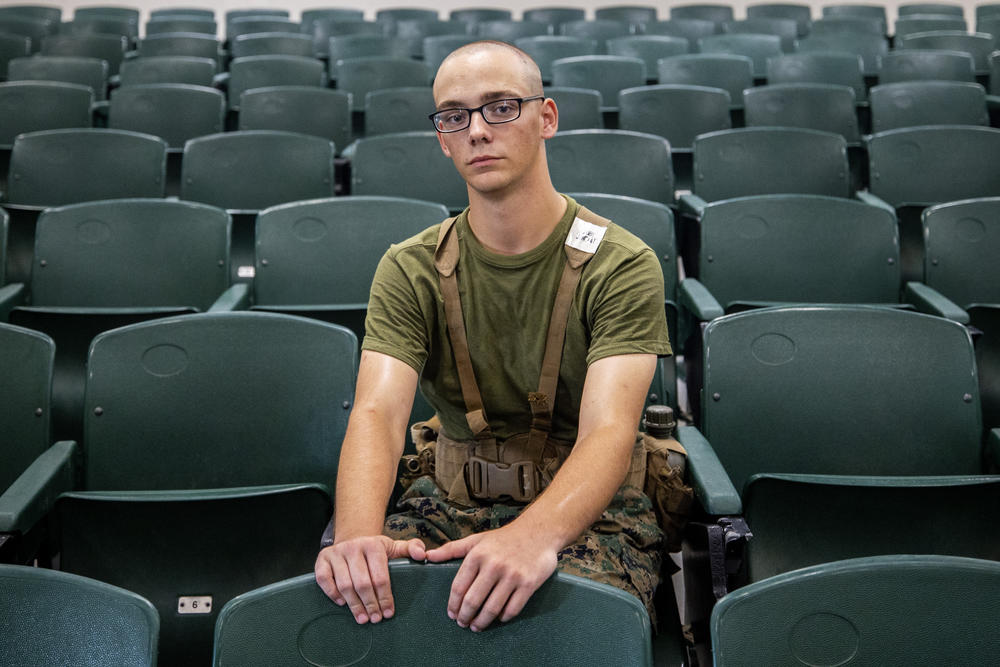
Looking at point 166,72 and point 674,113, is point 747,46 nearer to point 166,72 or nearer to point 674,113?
point 674,113

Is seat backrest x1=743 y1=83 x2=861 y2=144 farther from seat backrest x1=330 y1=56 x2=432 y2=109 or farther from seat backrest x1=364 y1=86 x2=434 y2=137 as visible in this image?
seat backrest x1=330 y1=56 x2=432 y2=109

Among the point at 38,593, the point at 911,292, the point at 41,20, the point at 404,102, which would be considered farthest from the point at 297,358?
the point at 41,20

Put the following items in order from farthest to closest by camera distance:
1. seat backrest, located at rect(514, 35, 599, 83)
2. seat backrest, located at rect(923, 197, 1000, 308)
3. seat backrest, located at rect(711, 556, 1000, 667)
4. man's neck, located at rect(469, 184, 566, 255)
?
seat backrest, located at rect(514, 35, 599, 83) < seat backrest, located at rect(923, 197, 1000, 308) < man's neck, located at rect(469, 184, 566, 255) < seat backrest, located at rect(711, 556, 1000, 667)

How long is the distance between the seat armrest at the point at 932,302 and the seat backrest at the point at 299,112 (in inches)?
92.4

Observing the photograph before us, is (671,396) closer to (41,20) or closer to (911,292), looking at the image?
(911,292)

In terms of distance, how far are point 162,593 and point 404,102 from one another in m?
2.79

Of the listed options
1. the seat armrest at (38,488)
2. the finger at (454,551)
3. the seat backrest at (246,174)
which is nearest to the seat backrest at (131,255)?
the seat backrest at (246,174)

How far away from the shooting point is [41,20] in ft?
19.4

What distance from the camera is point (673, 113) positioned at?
148 inches

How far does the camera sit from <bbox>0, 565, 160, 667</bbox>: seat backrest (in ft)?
3.13

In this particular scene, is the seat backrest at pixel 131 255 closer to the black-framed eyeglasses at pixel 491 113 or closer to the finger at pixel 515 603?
the black-framed eyeglasses at pixel 491 113

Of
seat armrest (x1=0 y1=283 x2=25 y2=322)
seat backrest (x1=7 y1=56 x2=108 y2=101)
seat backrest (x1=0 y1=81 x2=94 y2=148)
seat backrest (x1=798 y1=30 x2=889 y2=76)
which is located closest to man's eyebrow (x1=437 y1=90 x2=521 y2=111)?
seat armrest (x1=0 y1=283 x2=25 y2=322)

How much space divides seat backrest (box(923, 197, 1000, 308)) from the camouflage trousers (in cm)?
138

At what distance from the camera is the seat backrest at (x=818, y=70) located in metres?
4.56
